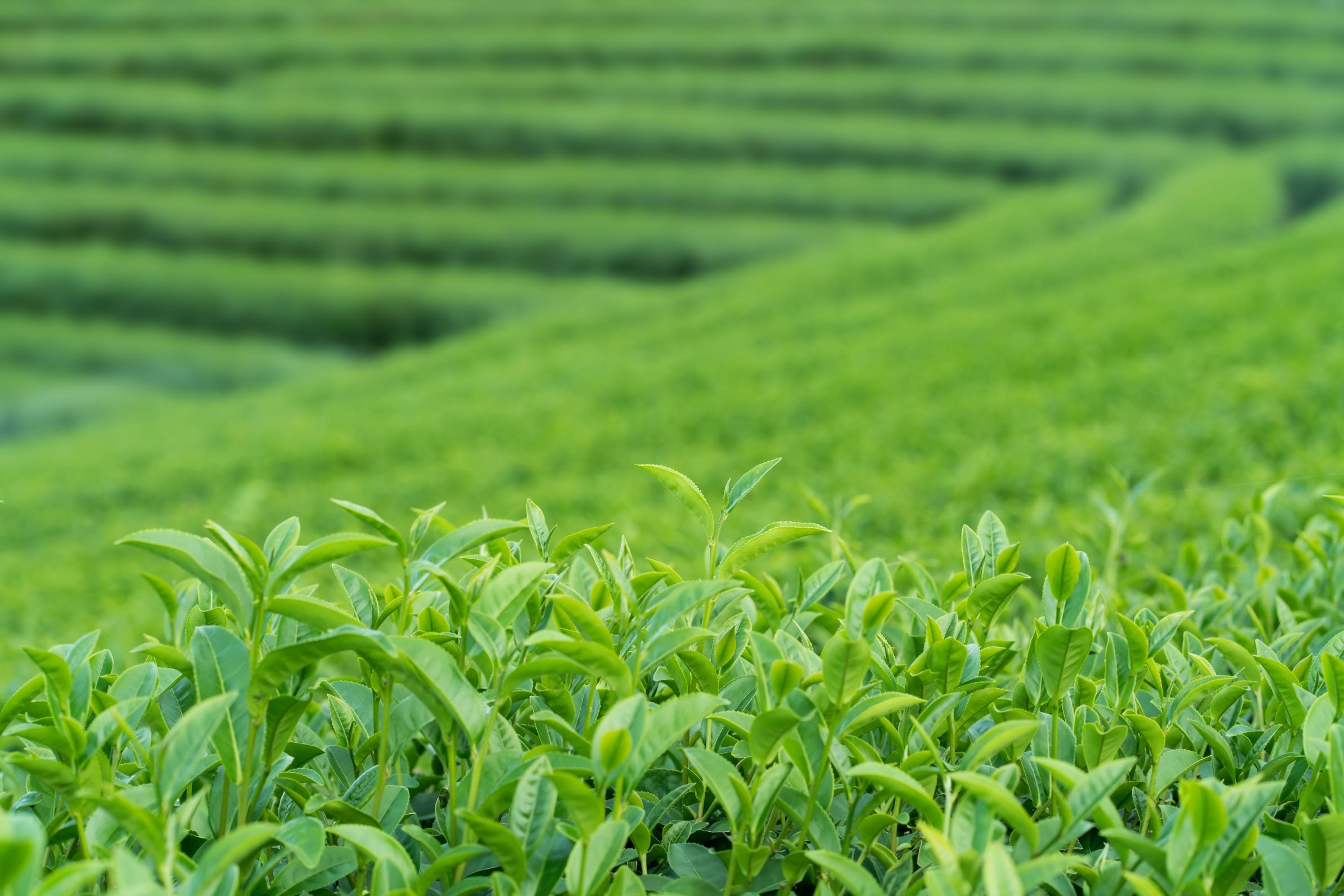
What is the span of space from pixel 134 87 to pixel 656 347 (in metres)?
10.8

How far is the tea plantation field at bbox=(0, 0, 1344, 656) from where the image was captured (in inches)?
167

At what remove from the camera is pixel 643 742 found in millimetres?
643

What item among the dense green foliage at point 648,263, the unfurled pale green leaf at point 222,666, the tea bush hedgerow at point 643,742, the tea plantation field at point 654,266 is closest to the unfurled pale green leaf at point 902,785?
the tea bush hedgerow at point 643,742

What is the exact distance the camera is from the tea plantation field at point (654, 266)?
4.25 m

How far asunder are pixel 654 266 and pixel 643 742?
11.6 metres

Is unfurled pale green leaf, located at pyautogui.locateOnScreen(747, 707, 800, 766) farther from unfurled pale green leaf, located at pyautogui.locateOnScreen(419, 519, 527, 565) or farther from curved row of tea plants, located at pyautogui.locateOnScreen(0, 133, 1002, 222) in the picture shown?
curved row of tea plants, located at pyautogui.locateOnScreen(0, 133, 1002, 222)

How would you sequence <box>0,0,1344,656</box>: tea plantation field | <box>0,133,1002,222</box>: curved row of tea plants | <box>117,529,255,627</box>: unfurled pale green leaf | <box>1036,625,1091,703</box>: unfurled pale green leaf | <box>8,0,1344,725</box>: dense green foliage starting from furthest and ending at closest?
1. <box>0,133,1002,222</box>: curved row of tea plants
2. <box>8,0,1344,725</box>: dense green foliage
3. <box>0,0,1344,656</box>: tea plantation field
4. <box>1036,625,1091,703</box>: unfurled pale green leaf
5. <box>117,529,255,627</box>: unfurled pale green leaf

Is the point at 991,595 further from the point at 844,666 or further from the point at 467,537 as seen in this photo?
the point at 467,537

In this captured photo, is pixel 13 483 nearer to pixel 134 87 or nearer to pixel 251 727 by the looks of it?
pixel 251 727

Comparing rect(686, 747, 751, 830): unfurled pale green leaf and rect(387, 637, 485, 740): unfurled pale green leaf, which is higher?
rect(387, 637, 485, 740): unfurled pale green leaf

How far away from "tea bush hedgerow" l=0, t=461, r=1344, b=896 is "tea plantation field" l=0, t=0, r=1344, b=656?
2.29ft

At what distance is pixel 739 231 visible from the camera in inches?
473

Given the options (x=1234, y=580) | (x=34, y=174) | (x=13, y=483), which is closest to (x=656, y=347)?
(x=13, y=483)

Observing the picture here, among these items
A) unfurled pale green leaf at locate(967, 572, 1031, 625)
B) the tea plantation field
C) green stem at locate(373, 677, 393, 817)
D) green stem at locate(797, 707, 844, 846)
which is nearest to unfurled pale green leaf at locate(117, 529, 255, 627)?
green stem at locate(373, 677, 393, 817)
